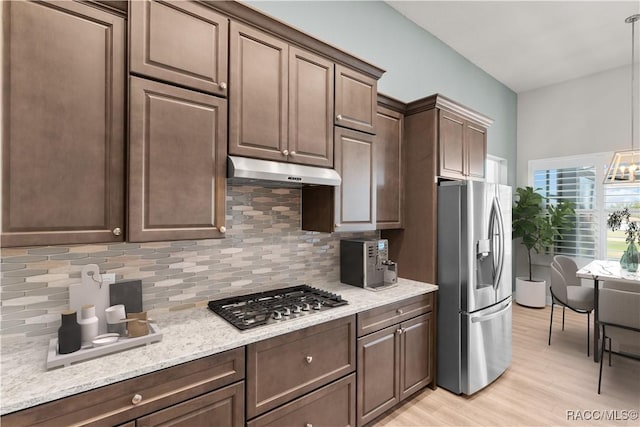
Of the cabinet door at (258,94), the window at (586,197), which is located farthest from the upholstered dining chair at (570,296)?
the cabinet door at (258,94)

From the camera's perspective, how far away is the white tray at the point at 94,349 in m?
1.17

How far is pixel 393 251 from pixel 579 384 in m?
1.94

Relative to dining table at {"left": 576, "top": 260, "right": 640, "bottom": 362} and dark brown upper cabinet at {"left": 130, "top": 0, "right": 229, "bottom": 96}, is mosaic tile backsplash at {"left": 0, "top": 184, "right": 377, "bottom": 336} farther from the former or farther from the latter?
dining table at {"left": 576, "top": 260, "right": 640, "bottom": 362}

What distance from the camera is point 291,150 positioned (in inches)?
73.9

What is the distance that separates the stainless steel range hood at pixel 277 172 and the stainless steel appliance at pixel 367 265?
67cm

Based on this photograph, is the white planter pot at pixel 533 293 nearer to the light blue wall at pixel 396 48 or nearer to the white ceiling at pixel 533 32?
the light blue wall at pixel 396 48

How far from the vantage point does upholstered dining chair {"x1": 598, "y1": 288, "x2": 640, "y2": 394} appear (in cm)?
247

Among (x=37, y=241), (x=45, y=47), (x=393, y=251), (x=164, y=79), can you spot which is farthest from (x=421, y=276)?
(x=45, y=47)

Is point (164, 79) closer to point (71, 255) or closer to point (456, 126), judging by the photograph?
point (71, 255)

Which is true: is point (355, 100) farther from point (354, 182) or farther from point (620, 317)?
point (620, 317)

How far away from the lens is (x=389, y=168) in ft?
8.65

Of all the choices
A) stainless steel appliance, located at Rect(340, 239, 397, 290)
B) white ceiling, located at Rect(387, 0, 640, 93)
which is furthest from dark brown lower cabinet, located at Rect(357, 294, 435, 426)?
white ceiling, located at Rect(387, 0, 640, 93)

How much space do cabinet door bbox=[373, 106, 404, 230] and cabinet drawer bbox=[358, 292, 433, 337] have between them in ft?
2.05

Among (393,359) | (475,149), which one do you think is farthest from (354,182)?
(475,149)
